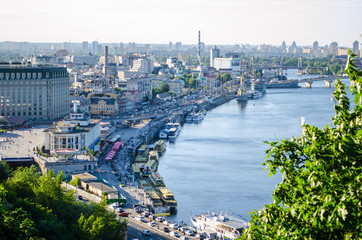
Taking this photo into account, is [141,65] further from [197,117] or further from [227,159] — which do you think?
[227,159]

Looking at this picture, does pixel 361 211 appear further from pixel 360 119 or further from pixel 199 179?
pixel 199 179

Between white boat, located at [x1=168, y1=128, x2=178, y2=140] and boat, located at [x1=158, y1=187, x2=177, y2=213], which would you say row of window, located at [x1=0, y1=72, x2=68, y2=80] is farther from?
boat, located at [x1=158, y1=187, x2=177, y2=213]

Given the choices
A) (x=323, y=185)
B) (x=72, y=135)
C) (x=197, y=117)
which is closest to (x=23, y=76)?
(x=72, y=135)

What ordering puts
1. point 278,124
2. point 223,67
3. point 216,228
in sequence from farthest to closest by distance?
point 223,67
point 278,124
point 216,228

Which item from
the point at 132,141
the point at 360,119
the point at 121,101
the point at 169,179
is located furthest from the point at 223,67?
the point at 360,119

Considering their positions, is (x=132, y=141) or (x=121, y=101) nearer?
(x=132, y=141)

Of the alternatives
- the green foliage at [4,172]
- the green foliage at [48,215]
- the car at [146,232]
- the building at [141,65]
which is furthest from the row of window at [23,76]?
the building at [141,65]

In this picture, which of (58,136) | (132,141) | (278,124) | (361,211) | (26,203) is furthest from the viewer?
(278,124)
